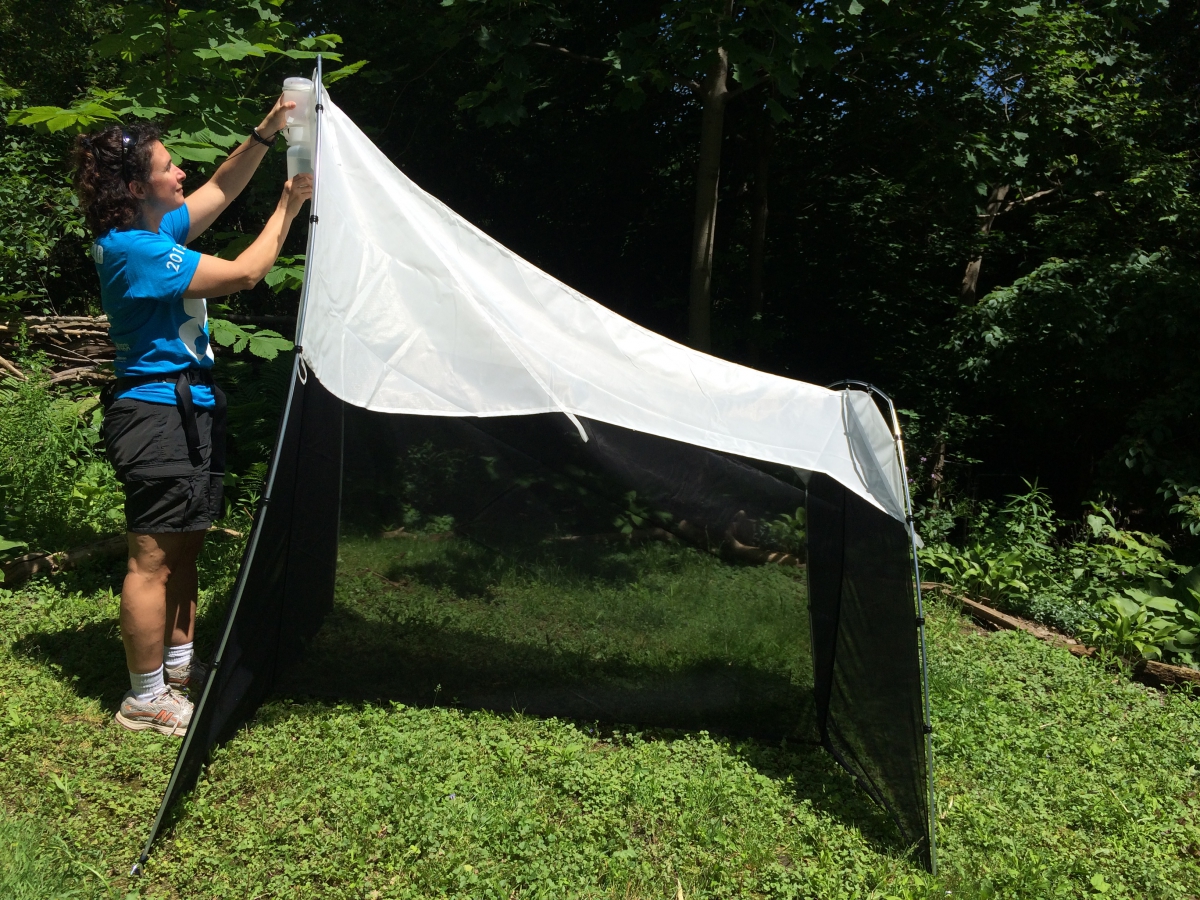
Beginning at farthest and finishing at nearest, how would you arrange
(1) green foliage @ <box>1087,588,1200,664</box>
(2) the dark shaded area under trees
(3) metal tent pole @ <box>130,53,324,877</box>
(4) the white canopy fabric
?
1. (2) the dark shaded area under trees
2. (1) green foliage @ <box>1087,588,1200,664</box>
3. (4) the white canopy fabric
4. (3) metal tent pole @ <box>130,53,324,877</box>

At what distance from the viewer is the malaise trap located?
8.50 ft

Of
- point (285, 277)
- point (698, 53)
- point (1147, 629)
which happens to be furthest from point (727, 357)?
point (285, 277)

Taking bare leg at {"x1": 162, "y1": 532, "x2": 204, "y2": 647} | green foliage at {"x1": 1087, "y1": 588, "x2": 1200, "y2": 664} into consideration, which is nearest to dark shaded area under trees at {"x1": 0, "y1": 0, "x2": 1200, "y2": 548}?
green foliage at {"x1": 1087, "y1": 588, "x2": 1200, "y2": 664}

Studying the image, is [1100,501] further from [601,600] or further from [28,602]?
[28,602]

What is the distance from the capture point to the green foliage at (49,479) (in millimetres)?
4555

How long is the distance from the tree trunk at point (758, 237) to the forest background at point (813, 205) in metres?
0.03

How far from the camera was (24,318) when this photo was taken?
687 cm

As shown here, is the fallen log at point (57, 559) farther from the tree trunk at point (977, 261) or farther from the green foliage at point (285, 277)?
the tree trunk at point (977, 261)

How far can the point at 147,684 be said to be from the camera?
2969 millimetres

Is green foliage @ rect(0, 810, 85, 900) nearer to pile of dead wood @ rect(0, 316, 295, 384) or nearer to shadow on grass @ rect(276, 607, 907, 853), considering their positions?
shadow on grass @ rect(276, 607, 907, 853)

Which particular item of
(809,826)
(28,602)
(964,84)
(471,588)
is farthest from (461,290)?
(964,84)

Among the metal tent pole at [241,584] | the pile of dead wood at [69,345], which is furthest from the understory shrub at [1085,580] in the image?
the pile of dead wood at [69,345]

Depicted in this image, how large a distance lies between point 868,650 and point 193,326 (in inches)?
99.4

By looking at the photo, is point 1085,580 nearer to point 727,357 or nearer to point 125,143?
point 727,357
